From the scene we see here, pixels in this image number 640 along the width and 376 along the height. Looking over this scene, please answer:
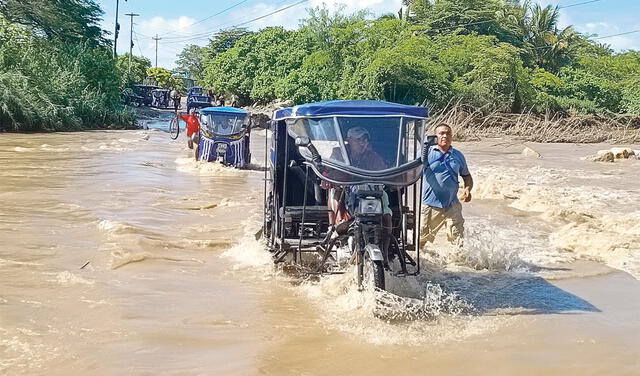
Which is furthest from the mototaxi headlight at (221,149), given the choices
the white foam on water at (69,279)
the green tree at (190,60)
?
the green tree at (190,60)

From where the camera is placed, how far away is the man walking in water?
758cm

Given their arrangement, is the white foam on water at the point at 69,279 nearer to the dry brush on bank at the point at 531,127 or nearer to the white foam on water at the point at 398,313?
the white foam on water at the point at 398,313

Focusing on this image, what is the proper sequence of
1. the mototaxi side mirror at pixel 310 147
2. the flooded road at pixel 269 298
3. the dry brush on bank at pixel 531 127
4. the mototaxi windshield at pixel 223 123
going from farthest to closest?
the dry brush on bank at pixel 531 127
the mototaxi windshield at pixel 223 123
the mototaxi side mirror at pixel 310 147
the flooded road at pixel 269 298

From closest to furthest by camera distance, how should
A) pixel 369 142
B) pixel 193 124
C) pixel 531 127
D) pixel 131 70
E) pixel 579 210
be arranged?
1. pixel 369 142
2. pixel 579 210
3. pixel 193 124
4. pixel 531 127
5. pixel 131 70

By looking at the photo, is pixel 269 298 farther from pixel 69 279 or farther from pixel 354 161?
pixel 69 279

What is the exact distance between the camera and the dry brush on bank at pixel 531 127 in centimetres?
3216

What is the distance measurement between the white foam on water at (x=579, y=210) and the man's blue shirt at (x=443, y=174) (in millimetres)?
2394

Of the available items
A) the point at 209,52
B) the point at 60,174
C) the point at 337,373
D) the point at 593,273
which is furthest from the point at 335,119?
the point at 209,52

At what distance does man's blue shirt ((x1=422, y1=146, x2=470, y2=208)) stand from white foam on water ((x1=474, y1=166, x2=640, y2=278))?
2.39 metres

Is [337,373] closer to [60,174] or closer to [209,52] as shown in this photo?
[60,174]

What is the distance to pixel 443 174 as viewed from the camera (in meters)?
7.60

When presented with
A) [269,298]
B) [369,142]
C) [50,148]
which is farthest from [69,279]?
[50,148]

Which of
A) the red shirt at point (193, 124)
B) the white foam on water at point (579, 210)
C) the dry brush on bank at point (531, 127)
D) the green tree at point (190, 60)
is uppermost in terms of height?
the green tree at point (190, 60)

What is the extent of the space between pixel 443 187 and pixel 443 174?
0.14 meters
